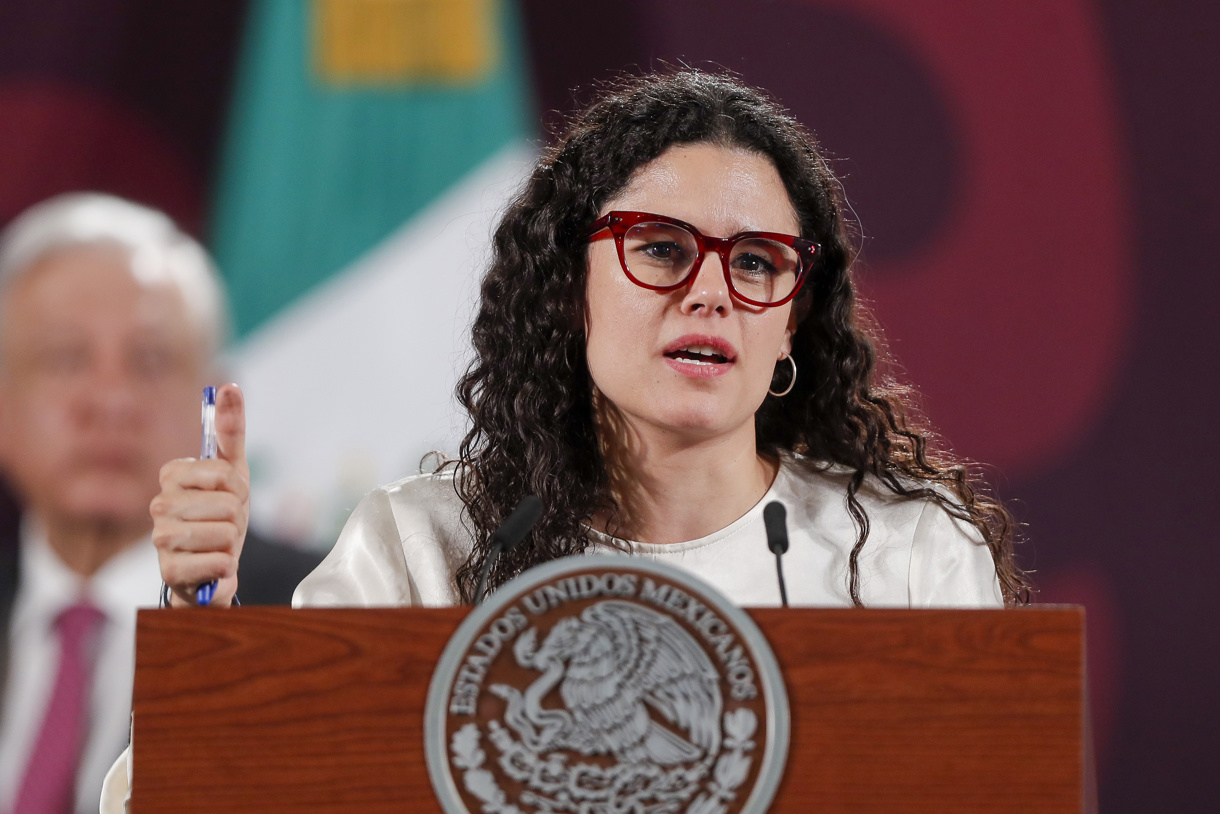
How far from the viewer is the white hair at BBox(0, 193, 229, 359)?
269cm

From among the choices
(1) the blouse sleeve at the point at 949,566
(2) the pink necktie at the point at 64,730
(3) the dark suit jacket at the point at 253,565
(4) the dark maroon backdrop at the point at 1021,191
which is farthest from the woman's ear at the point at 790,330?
(2) the pink necktie at the point at 64,730

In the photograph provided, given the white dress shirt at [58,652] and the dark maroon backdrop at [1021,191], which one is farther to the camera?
the dark maroon backdrop at [1021,191]

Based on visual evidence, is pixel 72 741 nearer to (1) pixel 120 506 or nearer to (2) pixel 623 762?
(1) pixel 120 506

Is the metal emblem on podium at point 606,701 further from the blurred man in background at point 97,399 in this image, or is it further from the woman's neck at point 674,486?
the blurred man in background at point 97,399

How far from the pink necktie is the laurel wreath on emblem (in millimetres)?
1908

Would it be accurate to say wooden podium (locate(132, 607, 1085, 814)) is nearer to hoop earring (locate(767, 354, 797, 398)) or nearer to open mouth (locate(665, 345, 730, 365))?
open mouth (locate(665, 345, 730, 365))

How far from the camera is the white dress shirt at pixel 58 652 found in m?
2.47

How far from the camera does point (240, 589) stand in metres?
2.57

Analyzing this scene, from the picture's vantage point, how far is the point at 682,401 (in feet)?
5.24

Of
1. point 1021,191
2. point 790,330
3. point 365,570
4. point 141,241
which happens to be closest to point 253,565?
point 141,241

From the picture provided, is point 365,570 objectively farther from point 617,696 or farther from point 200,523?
point 617,696

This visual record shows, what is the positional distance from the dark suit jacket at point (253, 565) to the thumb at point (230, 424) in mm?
1287

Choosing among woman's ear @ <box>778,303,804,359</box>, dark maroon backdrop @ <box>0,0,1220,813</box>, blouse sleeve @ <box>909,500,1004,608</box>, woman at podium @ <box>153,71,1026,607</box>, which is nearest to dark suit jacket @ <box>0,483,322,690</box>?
dark maroon backdrop @ <box>0,0,1220,813</box>

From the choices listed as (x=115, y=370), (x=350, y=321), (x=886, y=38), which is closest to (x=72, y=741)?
(x=115, y=370)
